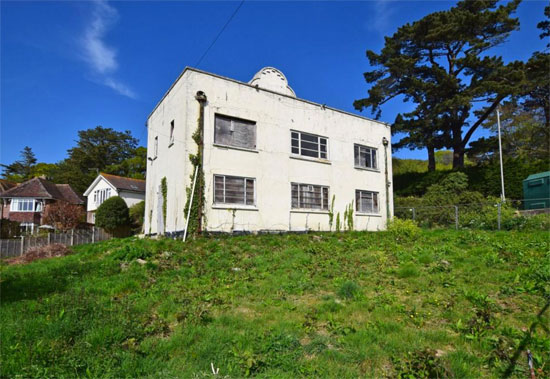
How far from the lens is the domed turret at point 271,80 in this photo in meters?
17.1

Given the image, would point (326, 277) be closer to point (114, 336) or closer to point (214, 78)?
point (114, 336)

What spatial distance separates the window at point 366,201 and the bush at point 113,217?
20.1 m

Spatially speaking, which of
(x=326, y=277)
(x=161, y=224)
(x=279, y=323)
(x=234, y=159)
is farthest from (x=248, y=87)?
(x=279, y=323)

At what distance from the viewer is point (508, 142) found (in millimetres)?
32250

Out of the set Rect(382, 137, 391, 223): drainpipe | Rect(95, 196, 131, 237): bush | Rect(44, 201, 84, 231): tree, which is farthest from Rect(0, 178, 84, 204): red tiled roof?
Rect(382, 137, 391, 223): drainpipe

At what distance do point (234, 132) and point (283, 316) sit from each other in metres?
10.6

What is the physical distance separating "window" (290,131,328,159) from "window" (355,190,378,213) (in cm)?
319

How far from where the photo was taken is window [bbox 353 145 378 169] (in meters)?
→ 18.5

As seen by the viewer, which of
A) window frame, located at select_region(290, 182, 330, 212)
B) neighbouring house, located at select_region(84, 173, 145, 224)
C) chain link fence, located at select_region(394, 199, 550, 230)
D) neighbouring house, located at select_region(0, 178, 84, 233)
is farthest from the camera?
neighbouring house, located at select_region(0, 178, 84, 233)

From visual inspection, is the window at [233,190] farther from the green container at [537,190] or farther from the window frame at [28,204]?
the window frame at [28,204]

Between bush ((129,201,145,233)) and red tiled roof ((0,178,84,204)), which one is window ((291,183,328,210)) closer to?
bush ((129,201,145,233))

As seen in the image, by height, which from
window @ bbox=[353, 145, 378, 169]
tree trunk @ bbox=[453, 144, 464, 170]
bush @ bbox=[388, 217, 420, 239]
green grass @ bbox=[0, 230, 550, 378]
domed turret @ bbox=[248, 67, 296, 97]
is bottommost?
green grass @ bbox=[0, 230, 550, 378]

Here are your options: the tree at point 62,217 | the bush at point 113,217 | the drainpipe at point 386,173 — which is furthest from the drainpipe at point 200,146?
the tree at point 62,217

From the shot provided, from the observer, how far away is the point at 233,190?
14156 millimetres
